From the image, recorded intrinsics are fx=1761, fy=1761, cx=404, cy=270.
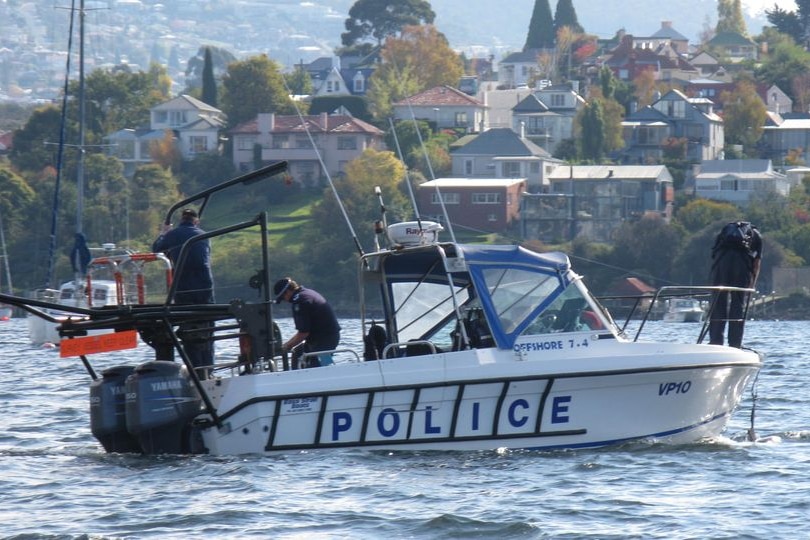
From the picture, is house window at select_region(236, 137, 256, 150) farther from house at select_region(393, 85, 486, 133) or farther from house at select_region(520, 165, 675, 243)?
house at select_region(520, 165, 675, 243)

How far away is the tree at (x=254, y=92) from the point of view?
126188mm

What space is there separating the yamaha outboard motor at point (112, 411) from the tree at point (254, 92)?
109 m

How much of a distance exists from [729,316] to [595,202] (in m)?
86.6

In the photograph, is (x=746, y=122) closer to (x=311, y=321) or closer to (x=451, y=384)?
(x=311, y=321)

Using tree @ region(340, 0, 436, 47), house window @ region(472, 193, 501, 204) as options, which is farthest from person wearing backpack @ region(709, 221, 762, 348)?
tree @ region(340, 0, 436, 47)

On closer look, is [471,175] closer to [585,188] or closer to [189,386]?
[585,188]

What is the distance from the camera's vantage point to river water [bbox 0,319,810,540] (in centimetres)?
1364

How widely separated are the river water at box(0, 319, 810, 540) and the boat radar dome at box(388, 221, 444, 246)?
7.14ft

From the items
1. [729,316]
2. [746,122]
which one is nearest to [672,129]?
[746,122]

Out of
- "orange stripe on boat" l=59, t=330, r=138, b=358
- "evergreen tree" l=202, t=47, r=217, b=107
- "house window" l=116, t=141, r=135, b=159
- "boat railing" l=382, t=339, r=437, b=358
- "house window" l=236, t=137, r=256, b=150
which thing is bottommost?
"boat railing" l=382, t=339, r=437, b=358

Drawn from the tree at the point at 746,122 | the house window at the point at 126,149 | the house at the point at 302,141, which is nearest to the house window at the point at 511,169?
the house at the point at 302,141

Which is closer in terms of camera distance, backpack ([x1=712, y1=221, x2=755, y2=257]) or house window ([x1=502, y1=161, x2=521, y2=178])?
backpack ([x1=712, y1=221, x2=755, y2=257])

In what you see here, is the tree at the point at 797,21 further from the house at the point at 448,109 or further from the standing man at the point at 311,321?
the standing man at the point at 311,321

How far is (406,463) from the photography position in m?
15.8
